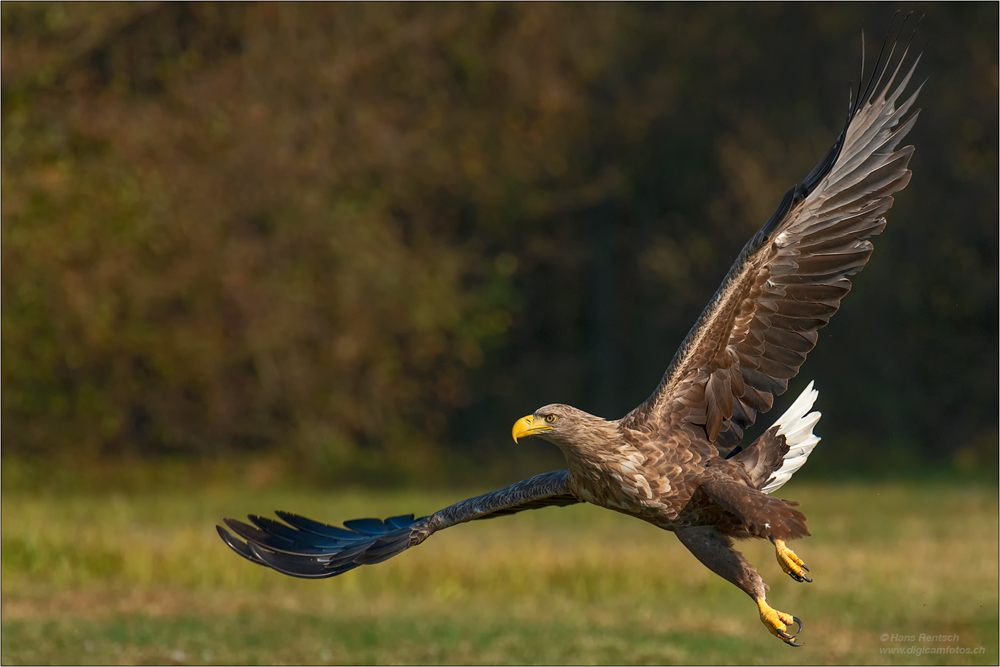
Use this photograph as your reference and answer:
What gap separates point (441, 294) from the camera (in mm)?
21094

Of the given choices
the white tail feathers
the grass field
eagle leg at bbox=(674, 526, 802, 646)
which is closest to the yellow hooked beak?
eagle leg at bbox=(674, 526, 802, 646)

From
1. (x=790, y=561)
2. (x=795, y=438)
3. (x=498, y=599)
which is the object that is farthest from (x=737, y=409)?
(x=498, y=599)

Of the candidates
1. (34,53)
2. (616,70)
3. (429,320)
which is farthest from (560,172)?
(34,53)

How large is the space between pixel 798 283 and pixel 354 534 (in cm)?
266

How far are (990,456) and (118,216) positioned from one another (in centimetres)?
1380

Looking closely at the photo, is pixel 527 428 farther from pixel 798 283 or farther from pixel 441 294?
pixel 441 294

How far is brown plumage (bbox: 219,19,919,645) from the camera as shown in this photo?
18.7 ft

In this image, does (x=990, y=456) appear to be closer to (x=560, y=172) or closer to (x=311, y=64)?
(x=560, y=172)

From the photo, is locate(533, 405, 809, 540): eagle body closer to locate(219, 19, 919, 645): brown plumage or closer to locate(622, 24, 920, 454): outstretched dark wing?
locate(219, 19, 919, 645): brown plumage

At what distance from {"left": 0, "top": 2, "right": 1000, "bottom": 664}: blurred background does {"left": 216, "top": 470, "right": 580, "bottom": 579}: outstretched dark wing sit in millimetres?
3126

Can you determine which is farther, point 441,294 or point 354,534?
point 441,294

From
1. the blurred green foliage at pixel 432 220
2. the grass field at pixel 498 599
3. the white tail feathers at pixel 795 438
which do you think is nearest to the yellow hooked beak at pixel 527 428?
the white tail feathers at pixel 795 438

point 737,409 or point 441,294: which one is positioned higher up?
point 441,294

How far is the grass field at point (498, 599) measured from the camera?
9156 mm
